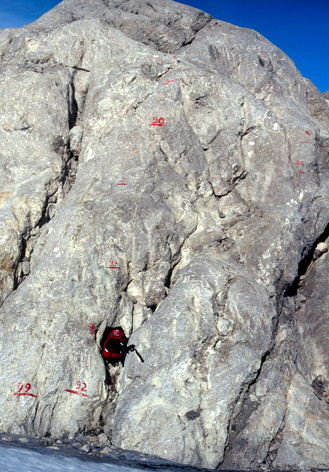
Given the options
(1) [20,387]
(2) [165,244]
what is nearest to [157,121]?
(2) [165,244]

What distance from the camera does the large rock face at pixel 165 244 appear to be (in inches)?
388

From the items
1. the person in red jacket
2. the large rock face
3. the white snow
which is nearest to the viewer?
the white snow

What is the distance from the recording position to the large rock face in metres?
9.86

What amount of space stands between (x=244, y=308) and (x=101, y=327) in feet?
11.9

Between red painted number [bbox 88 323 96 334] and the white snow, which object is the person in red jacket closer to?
red painted number [bbox 88 323 96 334]

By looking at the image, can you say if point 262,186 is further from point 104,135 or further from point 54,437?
point 54,437

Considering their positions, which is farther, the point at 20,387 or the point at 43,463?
the point at 20,387

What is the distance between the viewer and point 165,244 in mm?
11898

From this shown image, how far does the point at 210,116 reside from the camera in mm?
13539

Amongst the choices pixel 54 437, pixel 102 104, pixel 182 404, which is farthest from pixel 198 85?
pixel 54 437

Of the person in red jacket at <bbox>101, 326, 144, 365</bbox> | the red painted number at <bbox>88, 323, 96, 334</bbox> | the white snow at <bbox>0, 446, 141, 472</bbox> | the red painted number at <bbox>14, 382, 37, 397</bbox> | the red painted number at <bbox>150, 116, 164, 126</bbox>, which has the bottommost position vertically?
the white snow at <bbox>0, 446, 141, 472</bbox>

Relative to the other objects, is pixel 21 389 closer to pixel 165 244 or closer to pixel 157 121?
pixel 165 244

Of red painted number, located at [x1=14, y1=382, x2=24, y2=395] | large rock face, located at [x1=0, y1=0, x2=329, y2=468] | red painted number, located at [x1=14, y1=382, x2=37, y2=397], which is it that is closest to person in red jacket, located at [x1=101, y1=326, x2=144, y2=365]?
large rock face, located at [x1=0, y1=0, x2=329, y2=468]

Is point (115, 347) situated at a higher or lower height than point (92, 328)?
lower
